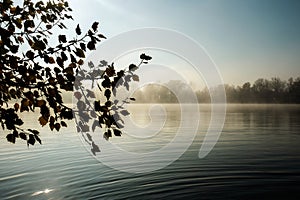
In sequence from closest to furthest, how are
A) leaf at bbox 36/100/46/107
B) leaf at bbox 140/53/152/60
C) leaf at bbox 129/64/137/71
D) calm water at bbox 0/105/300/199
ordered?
leaf at bbox 36/100/46/107 < leaf at bbox 140/53/152/60 < leaf at bbox 129/64/137/71 < calm water at bbox 0/105/300/199

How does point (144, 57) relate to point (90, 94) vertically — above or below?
above

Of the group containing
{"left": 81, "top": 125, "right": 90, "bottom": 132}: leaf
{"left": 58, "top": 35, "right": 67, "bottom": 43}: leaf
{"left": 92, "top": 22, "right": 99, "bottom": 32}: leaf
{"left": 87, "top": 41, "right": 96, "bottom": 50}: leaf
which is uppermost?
{"left": 92, "top": 22, "right": 99, "bottom": 32}: leaf

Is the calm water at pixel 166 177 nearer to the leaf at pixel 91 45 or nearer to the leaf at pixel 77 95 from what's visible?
the leaf at pixel 77 95

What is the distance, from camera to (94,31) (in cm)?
375

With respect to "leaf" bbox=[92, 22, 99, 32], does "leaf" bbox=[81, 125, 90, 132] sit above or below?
below

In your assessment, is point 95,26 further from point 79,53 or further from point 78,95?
point 78,95

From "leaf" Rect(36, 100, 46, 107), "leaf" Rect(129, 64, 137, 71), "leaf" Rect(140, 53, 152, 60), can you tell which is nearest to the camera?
"leaf" Rect(36, 100, 46, 107)

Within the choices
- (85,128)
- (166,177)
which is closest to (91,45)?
(85,128)

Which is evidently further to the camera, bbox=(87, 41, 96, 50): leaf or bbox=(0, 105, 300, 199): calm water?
bbox=(0, 105, 300, 199): calm water

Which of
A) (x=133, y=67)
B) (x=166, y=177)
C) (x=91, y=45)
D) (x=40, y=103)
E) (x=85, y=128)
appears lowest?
(x=166, y=177)

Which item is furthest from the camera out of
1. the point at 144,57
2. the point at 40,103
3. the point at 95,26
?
the point at 95,26

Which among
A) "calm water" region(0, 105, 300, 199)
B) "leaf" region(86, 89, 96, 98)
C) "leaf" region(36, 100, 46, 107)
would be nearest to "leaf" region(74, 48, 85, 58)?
"leaf" region(86, 89, 96, 98)

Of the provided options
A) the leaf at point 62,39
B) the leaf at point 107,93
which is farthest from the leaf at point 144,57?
the leaf at point 62,39

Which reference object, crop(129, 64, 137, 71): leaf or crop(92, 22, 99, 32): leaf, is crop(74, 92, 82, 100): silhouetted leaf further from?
crop(92, 22, 99, 32): leaf
